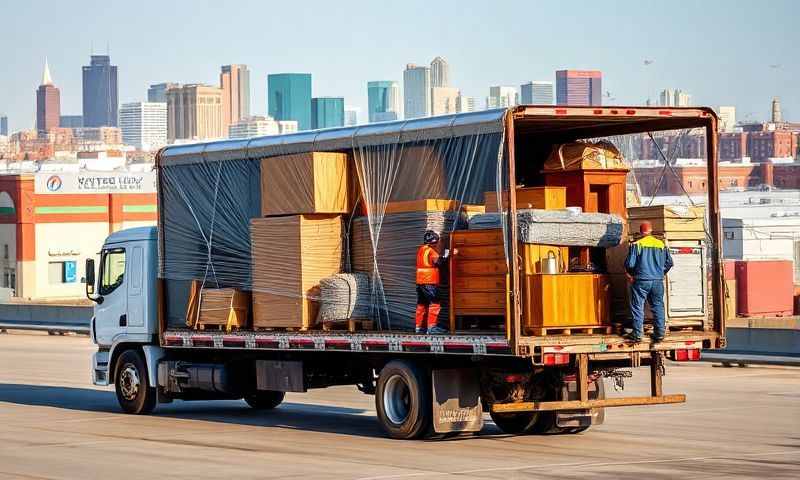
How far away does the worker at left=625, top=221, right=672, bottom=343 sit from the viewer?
15734mm

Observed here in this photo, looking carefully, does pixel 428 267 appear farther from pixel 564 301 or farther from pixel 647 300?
pixel 647 300

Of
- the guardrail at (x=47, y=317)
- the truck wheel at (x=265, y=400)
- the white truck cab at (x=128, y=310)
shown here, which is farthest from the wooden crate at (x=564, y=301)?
the guardrail at (x=47, y=317)

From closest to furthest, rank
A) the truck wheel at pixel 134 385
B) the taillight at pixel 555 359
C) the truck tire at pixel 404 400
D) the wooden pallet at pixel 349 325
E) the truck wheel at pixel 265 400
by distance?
1. the taillight at pixel 555 359
2. the truck tire at pixel 404 400
3. the wooden pallet at pixel 349 325
4. the truck wheel at pixel 134 385
5. the truck wheel at pixel 265 400

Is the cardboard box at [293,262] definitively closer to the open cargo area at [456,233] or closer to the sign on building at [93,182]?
the open cargo area at [456,233]

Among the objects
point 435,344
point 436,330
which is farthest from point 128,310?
point 435,344

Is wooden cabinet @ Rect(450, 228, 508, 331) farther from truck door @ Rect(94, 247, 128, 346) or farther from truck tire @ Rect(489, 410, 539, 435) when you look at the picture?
truck door @ Rect(94, 247, 128, 346)

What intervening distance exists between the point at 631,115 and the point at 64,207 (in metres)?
90.9

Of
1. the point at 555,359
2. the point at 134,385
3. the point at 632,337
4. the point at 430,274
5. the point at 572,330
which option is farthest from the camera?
the point at 134,385

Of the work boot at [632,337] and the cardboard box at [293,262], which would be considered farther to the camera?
the cardboard box at [293,262]

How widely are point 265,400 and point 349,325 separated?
4663 millimetres

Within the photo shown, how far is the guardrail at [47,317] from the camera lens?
1930 inches

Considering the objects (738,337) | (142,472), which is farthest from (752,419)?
(738,337)

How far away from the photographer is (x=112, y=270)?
22.4 meters

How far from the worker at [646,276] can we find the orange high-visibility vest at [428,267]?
215 centimetres
